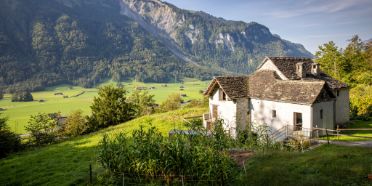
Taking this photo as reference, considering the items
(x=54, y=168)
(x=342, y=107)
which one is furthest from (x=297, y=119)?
(x=54, y=168)

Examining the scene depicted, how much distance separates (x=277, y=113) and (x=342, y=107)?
30.6ft

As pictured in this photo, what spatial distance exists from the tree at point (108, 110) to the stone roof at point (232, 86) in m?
27.1

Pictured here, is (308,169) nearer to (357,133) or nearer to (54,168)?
(357,133)

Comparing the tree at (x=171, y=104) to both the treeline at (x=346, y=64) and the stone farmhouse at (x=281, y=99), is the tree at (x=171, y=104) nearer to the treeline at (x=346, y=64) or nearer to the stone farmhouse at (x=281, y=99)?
the treeline at (x=346, y=64)

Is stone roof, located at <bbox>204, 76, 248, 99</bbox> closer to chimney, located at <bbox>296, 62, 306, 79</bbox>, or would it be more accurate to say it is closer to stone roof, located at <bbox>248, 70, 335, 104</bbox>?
stone roof, located at <bbox>248, 70, 335, 104</bbox>

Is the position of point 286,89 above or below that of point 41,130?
above

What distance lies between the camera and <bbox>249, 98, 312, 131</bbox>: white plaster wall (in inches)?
1090

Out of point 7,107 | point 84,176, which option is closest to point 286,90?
point 84,176

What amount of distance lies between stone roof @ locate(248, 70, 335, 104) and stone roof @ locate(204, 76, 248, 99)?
806 millimetres

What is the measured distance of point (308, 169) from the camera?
16266 millimetres

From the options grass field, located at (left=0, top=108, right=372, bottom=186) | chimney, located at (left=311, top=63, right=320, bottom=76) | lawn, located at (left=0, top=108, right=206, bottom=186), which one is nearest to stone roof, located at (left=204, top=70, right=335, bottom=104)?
chimney, located at (left=311, top=63, right=320, bottom=76)

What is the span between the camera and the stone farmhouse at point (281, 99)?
1112 inches

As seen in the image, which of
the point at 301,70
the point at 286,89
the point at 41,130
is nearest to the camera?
the point at 286,89

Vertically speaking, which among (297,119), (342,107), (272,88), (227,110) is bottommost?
(297,119)
